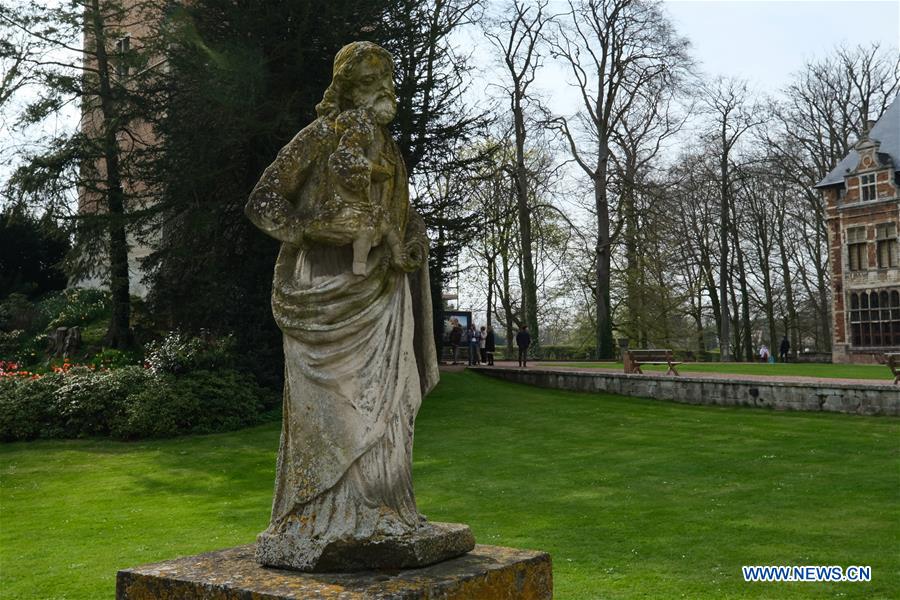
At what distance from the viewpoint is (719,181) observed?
48.7 metres

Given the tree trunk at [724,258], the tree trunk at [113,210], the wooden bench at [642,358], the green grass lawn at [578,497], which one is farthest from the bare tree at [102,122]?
the tree trunk at [724,258]

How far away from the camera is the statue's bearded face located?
14.7 ft

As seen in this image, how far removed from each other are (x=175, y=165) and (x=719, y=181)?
108 feet

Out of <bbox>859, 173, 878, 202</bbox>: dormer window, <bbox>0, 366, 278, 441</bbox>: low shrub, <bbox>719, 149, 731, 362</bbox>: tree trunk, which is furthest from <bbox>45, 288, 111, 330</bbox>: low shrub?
<bbox>859, 173, 878, 202</bbox>: dormer window

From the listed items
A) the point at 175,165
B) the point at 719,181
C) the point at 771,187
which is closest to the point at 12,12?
the point at 175,165

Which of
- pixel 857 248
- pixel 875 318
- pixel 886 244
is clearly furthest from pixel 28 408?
pixel 886 244

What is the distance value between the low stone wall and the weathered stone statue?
18.0 meters

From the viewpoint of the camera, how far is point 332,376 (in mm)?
4078

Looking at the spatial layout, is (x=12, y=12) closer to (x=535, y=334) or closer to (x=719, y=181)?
(x=535, y=334)

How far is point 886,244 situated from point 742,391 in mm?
27791

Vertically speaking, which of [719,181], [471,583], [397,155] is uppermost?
[719,181]

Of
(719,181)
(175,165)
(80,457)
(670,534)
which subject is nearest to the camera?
(670,534)

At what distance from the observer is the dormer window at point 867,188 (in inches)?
1784

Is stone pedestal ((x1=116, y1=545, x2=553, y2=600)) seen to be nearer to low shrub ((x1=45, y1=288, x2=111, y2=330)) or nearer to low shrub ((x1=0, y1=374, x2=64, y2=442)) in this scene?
low shrub ((x1=0, y1=374, x2=64, y2=442))
